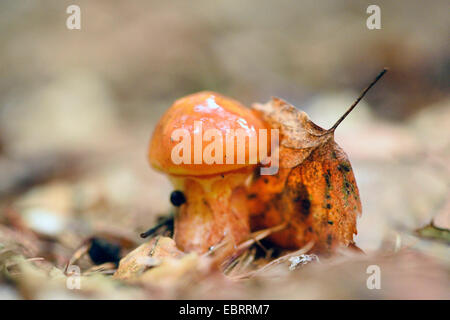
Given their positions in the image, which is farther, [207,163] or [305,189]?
[305,189]

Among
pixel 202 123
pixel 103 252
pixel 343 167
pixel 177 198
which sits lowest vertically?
pixel 103 252

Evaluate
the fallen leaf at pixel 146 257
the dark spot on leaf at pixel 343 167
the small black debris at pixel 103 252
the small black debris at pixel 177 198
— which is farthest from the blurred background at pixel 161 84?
the dark spot on leaf at pixel 343 167

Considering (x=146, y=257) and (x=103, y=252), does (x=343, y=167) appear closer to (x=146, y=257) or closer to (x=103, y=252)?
(x=146, y=257)

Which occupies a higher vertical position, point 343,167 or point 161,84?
point 161,84

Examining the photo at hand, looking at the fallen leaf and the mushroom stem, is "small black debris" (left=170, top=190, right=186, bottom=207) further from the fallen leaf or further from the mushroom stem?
the fallen leaf

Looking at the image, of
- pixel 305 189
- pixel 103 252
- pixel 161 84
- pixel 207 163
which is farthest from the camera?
pixel 161 84

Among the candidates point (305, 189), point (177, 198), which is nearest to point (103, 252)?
point (177, 198)
